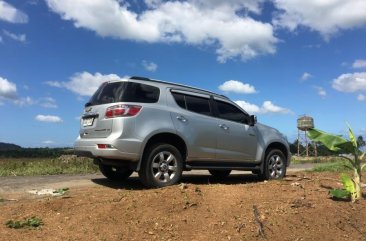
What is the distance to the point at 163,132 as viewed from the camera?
8625mm

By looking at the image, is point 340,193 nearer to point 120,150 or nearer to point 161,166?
point 161,166

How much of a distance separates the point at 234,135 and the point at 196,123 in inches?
47.8

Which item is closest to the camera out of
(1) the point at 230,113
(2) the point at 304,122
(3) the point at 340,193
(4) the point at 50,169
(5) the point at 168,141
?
(3) the point at 340,193

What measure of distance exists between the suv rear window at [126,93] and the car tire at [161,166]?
898 mm

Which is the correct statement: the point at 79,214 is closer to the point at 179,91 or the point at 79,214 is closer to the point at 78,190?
the point at 78,190

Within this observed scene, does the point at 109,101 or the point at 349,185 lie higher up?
the point at 109,101

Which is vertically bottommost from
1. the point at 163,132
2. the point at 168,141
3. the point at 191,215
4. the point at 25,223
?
the point at 25,223

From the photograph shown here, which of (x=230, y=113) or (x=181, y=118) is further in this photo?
(x=230, y=113)

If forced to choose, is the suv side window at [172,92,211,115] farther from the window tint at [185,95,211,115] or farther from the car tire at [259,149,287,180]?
the car tire at [259,149,287,180]

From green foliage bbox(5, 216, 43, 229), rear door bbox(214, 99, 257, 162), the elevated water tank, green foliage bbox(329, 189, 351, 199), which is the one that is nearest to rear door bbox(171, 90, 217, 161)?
rear door bbox(214, 99, 257, 162)

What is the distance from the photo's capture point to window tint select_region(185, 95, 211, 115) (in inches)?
373

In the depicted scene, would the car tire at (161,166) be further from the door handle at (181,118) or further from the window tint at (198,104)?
the window tint at (198,104)

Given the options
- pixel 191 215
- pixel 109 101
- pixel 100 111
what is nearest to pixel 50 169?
pixel 100 111

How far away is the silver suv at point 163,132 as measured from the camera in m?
8.30
